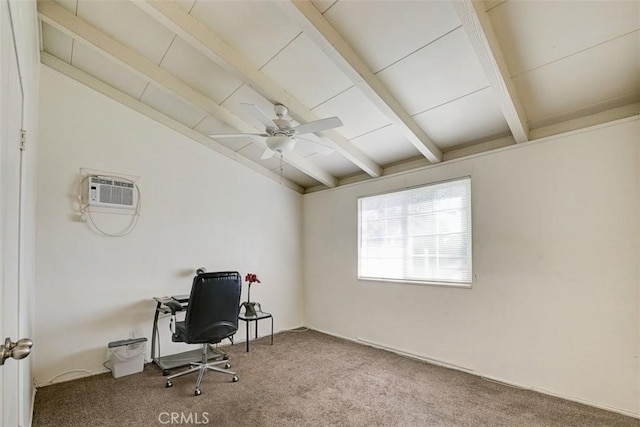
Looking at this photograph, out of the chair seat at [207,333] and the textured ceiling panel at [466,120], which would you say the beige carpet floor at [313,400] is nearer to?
the chair seat at [207,333]

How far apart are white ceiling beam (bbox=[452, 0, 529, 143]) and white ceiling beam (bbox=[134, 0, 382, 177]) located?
160 centimetres

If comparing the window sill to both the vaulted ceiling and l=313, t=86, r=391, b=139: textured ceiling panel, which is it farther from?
l=313, t=86, r=391, b=139: textured ceiling panel

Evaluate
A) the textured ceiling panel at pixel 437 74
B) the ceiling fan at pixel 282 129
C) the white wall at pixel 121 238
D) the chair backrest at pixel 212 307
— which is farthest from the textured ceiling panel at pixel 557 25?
the white wall at pixel 121 238

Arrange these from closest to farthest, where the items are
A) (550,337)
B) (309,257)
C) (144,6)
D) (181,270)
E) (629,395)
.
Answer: (144,6)
(629,395)
(550,337)
(181,270)
(309,257)

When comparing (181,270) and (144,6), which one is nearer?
(144,6)

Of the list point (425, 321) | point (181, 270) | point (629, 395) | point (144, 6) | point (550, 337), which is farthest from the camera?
point (181, 270)

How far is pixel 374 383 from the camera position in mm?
2963

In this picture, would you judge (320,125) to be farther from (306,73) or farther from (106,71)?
(106,71)

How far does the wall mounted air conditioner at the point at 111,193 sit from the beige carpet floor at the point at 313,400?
173 centimetres

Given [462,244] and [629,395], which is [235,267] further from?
[629,395]

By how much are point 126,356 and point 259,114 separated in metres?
2.70

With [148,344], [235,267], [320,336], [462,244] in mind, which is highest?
[462,244]

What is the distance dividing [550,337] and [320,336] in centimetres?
281

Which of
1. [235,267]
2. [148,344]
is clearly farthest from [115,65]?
[148,344]
